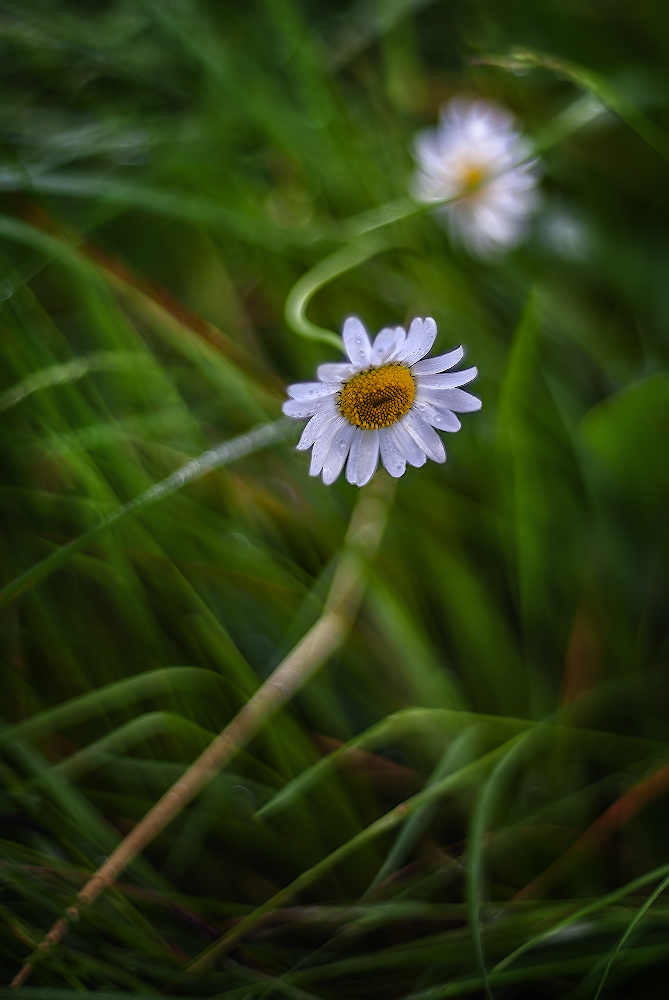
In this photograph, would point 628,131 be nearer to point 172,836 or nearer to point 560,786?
point 560,786

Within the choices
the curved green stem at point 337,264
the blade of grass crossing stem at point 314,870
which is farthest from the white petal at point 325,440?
the blade of grass crossing stem at point 314,870

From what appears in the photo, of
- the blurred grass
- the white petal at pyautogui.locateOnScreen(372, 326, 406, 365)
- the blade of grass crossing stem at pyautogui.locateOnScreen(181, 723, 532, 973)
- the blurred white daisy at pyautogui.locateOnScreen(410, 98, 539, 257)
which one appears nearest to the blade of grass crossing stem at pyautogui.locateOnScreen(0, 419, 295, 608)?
the blurred grass

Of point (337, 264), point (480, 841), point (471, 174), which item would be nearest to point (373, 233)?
point (337, 264)

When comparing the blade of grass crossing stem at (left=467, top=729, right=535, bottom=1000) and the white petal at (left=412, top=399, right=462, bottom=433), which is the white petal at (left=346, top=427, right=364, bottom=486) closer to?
the white petal at (left=412, top=399, right=462, bottom=433)

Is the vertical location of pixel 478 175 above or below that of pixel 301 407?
above

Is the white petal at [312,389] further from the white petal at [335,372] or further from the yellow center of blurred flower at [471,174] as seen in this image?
the yellow center of blurred flower at [471,174]

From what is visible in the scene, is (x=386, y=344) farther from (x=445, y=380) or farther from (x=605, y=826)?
(x=605, y=826)

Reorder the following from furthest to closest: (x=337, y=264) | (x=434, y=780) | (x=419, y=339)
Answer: (x=337, y=264), (x=434, y=780), (x=419, y=339)
